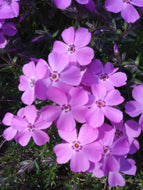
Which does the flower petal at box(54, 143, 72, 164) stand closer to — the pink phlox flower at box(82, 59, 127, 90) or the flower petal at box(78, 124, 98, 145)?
the flower petal at box(78, 124, 98, 145)

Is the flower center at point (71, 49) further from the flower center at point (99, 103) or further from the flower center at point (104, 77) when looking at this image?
the flower center at point (99, 103)

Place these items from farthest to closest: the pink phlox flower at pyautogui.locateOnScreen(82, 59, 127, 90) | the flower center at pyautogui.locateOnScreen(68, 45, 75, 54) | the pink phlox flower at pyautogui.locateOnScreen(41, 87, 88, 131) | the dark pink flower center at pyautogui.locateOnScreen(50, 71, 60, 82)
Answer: the flower center at pyautogui.locateOnScreen(68, 45, 75, 54) → the pink phlox flower at pyautogui.locateOnScreen(82, 59, 127, 90) → the dark pink flower center at pyautogui.locateOnScreen(50, 71, 60, 82) → the pink phlox flower at pyautogui.locateOnScreen(41, 87, 88, 131)

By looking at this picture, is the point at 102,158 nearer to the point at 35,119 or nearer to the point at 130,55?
the point at 35,119

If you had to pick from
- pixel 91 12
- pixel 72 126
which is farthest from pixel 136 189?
pixel 91 12

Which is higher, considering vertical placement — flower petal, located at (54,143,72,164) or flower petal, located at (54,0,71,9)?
flower petal, located at (54,0,71,9)

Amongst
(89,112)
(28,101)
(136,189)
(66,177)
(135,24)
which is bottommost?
(66,177)

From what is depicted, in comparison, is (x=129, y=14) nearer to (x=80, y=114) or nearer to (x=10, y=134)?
(x=80, y=114)

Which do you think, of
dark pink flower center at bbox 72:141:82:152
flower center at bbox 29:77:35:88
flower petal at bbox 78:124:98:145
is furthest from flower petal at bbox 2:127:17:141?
flower petal at bbox 78:124:98:145
